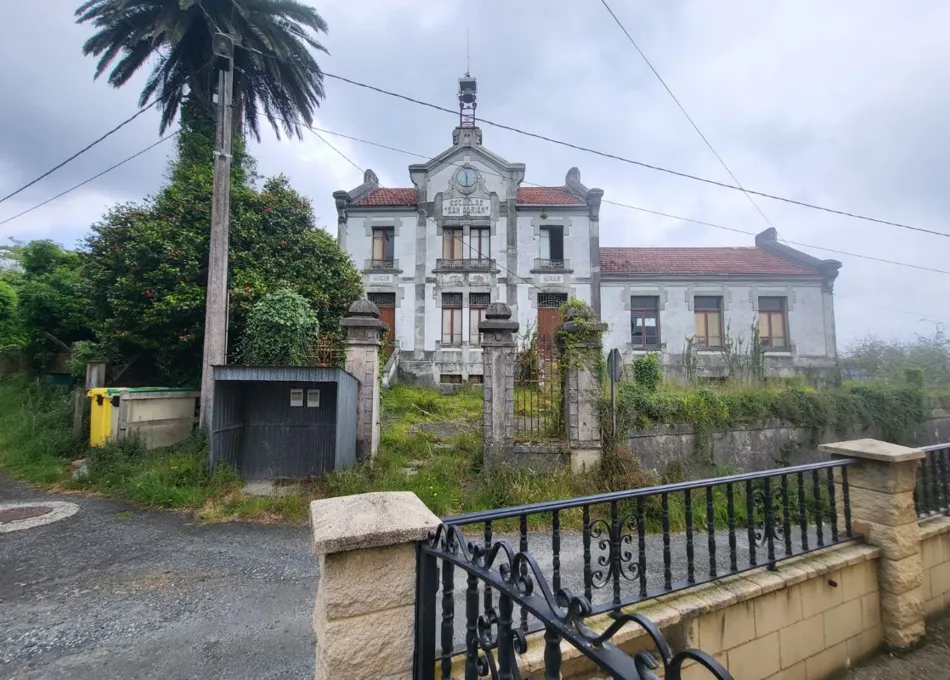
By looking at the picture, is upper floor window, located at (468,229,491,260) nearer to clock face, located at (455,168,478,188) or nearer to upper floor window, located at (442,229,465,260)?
upper floor window, located at (442,229,465,260)

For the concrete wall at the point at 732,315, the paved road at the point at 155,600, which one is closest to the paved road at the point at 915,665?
the paved road at the point at 155,600

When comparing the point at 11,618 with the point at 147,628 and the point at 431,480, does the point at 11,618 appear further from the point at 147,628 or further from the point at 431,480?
the point at 431,480

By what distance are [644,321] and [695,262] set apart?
3.52 meters

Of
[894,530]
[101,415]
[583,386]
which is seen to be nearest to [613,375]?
[583,386]

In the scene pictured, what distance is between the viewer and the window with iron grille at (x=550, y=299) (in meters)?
15.8

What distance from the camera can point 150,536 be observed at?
4.91 meters

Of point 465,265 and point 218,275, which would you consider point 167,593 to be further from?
point 465,265

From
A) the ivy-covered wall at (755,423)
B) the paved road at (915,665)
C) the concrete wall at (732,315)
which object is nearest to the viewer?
the paved road at (915,665)

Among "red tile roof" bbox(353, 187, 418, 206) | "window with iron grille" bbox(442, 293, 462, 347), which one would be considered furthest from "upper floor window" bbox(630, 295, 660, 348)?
"red tile roof" bbox(353, 187, 418, 206)

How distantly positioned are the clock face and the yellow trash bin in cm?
1258

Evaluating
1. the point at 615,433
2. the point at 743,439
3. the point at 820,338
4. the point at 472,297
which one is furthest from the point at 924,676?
the point at 820,338

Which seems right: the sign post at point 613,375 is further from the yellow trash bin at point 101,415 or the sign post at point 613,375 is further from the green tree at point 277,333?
the yellow trash bin at point 101,415

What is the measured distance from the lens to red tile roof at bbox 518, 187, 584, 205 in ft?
52.4

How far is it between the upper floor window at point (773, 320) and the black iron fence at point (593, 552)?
11.3 metres
